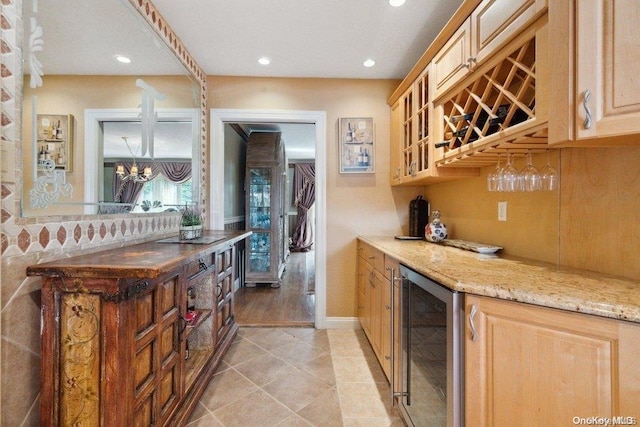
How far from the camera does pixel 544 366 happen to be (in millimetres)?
930

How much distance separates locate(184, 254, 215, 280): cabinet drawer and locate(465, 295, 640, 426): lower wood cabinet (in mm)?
1472

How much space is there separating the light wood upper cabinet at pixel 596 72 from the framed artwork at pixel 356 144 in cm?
192

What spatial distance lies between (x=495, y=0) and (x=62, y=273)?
2.28m

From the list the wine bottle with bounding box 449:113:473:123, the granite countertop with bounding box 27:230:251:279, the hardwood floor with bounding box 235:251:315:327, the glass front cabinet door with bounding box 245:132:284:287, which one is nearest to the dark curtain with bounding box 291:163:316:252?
the hardwood floor with bounding box 235:251:315:327

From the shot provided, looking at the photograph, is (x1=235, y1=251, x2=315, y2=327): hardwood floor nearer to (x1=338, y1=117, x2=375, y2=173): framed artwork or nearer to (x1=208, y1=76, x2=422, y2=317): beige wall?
(x1=208, y1=76, x2=422, y2=317): beige wall

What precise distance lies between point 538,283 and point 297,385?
1.68 meters

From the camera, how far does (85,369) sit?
1110 millimetres

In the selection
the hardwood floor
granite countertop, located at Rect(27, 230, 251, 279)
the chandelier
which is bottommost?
the hardwood floor

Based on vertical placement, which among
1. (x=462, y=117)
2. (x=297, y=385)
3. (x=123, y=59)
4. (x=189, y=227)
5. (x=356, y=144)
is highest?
(x=123, y=59)

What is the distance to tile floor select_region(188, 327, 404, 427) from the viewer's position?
67.4 inches

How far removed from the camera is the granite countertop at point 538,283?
856 millimetres

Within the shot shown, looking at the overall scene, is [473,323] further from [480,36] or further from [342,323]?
[342,323]

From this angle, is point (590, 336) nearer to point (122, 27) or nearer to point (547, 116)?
point (547, 116)

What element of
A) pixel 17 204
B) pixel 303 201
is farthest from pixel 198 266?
pixel 303 201
